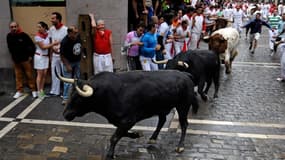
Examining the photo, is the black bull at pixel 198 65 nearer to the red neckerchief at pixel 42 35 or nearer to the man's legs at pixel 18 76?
the red neckerchief at pixel 42 35

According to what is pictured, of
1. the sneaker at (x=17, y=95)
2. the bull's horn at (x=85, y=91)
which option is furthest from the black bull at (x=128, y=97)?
the sneaker at (x=17, y=95)

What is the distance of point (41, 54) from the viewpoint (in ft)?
28.4

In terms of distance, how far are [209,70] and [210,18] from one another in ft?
43.5

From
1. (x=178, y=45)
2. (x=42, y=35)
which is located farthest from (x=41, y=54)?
(x=178, y=45)

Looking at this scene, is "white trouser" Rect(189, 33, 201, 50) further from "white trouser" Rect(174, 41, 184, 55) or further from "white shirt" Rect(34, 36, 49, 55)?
"white shirt" Rect(34, 36, 49, 55)

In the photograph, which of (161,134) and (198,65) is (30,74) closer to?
(161,134)

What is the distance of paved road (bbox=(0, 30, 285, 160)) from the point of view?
5883 millimetres

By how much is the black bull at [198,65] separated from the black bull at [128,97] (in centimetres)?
148

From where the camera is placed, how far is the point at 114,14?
973 cm

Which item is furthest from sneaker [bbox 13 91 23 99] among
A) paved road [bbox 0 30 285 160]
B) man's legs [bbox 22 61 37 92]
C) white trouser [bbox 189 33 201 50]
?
white trouser [bbox 189 33 201 50]

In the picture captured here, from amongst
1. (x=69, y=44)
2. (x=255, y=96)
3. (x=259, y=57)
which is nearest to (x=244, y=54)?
(x=259, y=57)

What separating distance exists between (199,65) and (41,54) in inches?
153

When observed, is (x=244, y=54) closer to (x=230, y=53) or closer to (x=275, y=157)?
(x=230, y=53)

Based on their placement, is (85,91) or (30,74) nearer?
(85,91)
